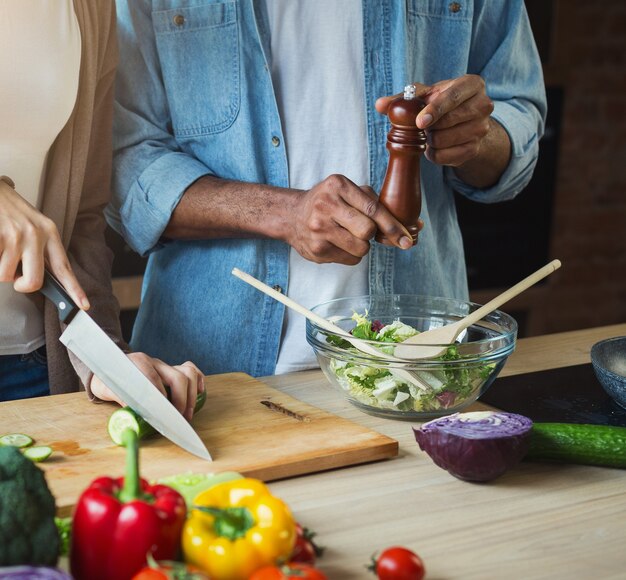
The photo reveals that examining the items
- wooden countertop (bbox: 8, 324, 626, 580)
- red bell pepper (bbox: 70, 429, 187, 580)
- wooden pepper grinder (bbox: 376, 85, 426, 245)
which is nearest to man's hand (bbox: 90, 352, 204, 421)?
wooden countertop (bbox: 8, 324, 626, 580)

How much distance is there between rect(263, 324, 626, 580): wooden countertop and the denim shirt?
60 cm

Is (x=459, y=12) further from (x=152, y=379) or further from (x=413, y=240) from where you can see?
(x=152, y=379)

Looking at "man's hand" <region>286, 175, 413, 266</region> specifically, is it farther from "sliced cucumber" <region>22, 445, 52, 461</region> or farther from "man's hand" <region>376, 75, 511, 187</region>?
"sliced cucumber" <region>22, 445, 52, 461</region>

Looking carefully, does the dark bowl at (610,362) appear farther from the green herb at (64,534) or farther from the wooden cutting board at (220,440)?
the green herb at (64,534)

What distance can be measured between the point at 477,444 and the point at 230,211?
782 millimetres

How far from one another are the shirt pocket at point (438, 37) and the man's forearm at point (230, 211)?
45cm

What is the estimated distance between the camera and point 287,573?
0.92 meters

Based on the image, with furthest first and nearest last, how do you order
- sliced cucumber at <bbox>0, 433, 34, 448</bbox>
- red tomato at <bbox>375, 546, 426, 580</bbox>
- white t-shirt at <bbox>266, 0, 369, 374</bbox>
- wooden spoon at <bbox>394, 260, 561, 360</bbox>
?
white t-shirt at <bbox>266, 0, 369, 374</bbox>, wooden spoon at <bbox>394, 260, 561, 360</bbox>, sliced cucumber at <bbox>0, 433, 34, 448</bbox>, red tomato at <bbox>375, 546, 426, 580</bbox>

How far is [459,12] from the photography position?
6.71ft

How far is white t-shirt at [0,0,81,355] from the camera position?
5.41 feet

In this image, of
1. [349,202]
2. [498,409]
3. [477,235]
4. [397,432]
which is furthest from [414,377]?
[477,235]

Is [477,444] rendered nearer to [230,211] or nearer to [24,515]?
[24,515]

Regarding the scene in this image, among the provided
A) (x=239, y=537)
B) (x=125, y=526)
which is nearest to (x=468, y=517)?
(x=239, y=537)

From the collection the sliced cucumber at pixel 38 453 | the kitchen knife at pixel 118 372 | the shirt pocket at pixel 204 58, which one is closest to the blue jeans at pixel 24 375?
the kitchen knife at pixel 118 372
